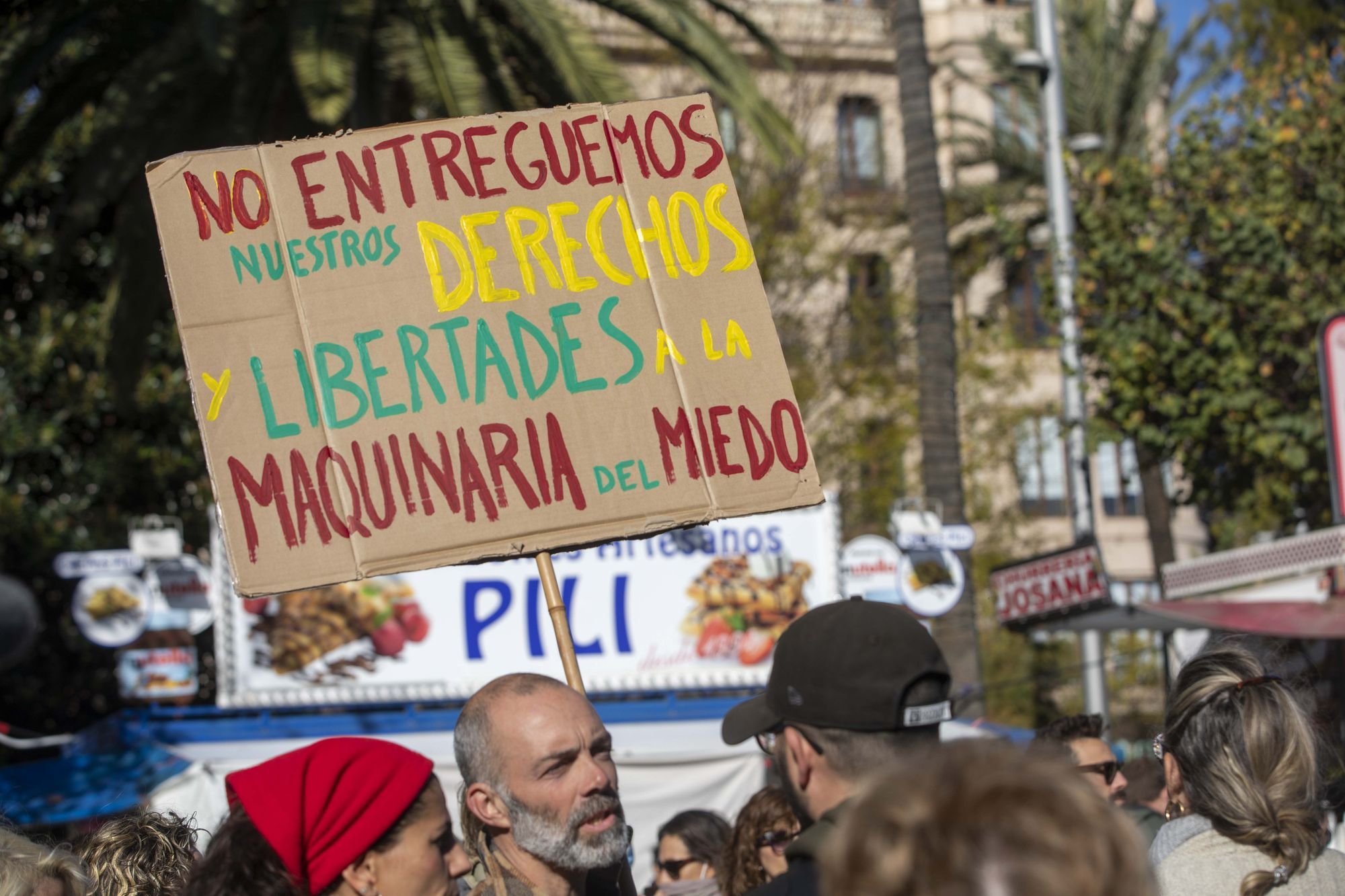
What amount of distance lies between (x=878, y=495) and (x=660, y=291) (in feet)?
63.3

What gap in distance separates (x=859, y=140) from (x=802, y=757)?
24.5 meters

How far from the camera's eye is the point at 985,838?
4.77 ft

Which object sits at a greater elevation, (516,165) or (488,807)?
(516,165)

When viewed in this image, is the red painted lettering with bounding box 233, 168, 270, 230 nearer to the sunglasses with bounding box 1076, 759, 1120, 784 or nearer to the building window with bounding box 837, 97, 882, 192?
the sunglasses with bounding box 1076, 759, 1120, 784

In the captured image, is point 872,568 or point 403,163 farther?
point 872,568

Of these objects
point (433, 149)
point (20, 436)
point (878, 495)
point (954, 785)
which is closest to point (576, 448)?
point (433, 149)

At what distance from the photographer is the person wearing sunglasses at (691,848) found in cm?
602

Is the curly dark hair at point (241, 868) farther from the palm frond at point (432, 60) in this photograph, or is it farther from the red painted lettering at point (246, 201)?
the palm frond at point (432, 60)

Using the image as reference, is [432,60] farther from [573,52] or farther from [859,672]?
[859,672]

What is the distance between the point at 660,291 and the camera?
12.5ft

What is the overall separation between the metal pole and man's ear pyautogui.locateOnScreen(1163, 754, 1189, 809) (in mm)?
10860

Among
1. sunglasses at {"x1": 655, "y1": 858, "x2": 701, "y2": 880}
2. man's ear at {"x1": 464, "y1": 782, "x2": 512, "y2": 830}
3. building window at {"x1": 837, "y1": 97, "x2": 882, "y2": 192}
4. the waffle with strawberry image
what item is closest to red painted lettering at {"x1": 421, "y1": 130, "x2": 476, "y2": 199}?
man's ear at {"x1": 464, "y1": 782, "x2": 512, "y2": 830}

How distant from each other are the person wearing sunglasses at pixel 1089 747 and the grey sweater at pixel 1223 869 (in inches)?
74.1

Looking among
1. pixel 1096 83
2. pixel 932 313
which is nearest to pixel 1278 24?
pixel 1096 83
